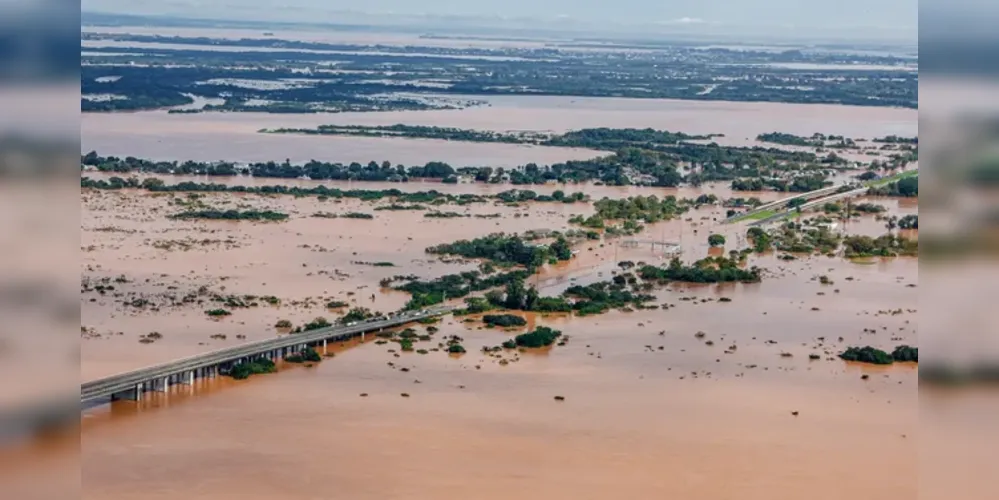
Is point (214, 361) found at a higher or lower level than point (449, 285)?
lower

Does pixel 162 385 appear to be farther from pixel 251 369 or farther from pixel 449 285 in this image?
pixel 449 285

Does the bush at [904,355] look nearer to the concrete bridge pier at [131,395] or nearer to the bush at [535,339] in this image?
the bush at [535,339]

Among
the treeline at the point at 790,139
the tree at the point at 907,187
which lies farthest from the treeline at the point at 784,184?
the treeline at the point at 790,139

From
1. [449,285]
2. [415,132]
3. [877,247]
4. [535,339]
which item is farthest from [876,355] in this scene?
[415,132]

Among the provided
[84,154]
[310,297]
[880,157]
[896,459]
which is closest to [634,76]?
[880,157]

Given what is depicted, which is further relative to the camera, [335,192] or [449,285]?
[335,192]

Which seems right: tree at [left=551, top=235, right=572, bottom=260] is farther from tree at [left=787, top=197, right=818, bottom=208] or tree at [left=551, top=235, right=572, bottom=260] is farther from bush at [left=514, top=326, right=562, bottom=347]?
tree at [left=787, top=197, right=818, bottom=208]

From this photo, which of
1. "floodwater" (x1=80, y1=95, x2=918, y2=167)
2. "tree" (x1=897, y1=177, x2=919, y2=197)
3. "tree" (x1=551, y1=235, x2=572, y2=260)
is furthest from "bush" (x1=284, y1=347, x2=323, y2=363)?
"tree" (x1=897, y1=177, x2=919, y2=197)
